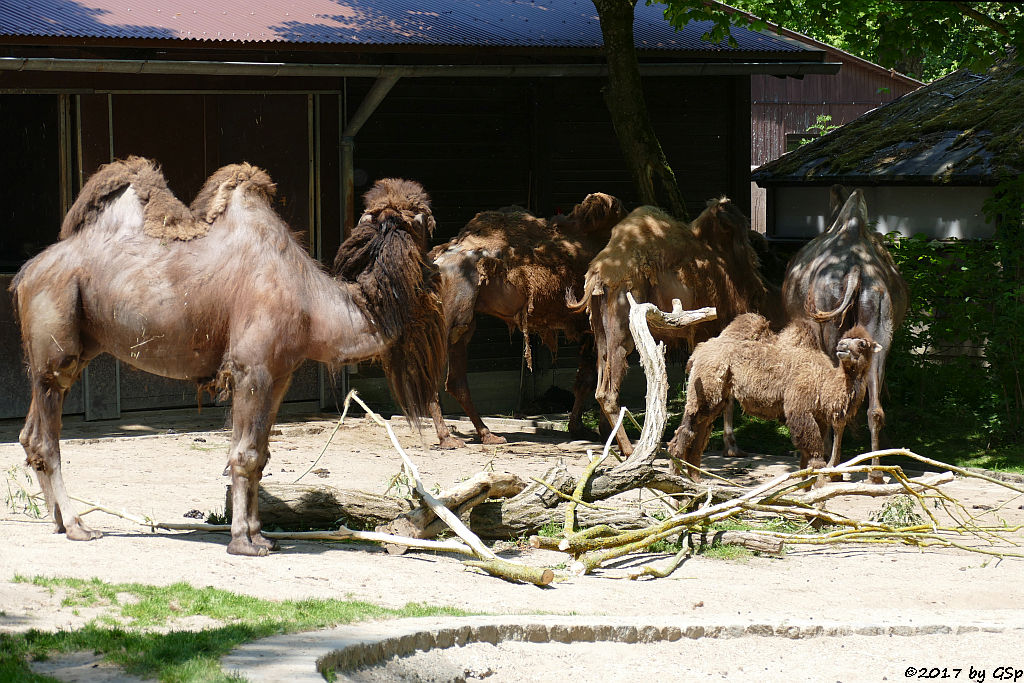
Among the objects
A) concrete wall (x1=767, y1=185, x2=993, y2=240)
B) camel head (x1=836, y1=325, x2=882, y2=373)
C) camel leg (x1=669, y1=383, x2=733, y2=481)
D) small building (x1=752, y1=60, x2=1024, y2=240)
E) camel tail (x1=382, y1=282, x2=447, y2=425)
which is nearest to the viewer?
camel tail (x1=382, y1=282, x2=447, y2=425)

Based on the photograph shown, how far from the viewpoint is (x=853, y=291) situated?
10391mm

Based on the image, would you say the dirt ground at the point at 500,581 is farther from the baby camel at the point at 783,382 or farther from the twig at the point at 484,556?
the baby camel at the point at 783,382

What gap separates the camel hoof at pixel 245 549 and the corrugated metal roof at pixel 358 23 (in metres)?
5.54

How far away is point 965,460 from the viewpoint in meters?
11.5

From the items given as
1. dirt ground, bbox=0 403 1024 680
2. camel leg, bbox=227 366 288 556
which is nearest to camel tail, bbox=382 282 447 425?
dirt ground, bbox=0 403 1024 680

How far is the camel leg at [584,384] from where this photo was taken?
12453 millimetres

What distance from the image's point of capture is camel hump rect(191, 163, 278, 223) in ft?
24.3

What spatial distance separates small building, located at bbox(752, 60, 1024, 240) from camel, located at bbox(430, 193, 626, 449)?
156 inches

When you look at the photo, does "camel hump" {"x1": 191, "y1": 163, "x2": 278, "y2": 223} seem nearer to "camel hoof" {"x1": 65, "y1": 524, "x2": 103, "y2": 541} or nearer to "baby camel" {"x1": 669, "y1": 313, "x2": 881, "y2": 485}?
"camel hoof" {"x1": 65, "y1": 524, "x2": 103, "y2": 541}

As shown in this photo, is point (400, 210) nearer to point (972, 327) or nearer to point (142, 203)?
point (142, 203)

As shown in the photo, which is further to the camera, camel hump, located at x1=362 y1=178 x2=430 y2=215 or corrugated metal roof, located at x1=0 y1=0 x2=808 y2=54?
corrugated metal roof, located at x1=0 y1=0 x2=808 y2=54

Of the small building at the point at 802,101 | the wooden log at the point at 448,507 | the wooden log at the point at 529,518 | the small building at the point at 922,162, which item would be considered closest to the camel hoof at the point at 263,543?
the wooden log at the point at 448,507

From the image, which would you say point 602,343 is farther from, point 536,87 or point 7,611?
point 7,611

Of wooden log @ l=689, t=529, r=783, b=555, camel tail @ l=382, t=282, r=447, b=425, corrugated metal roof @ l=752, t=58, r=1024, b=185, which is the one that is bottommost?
wooden log @ l=689, t=529, r=783, b=555
